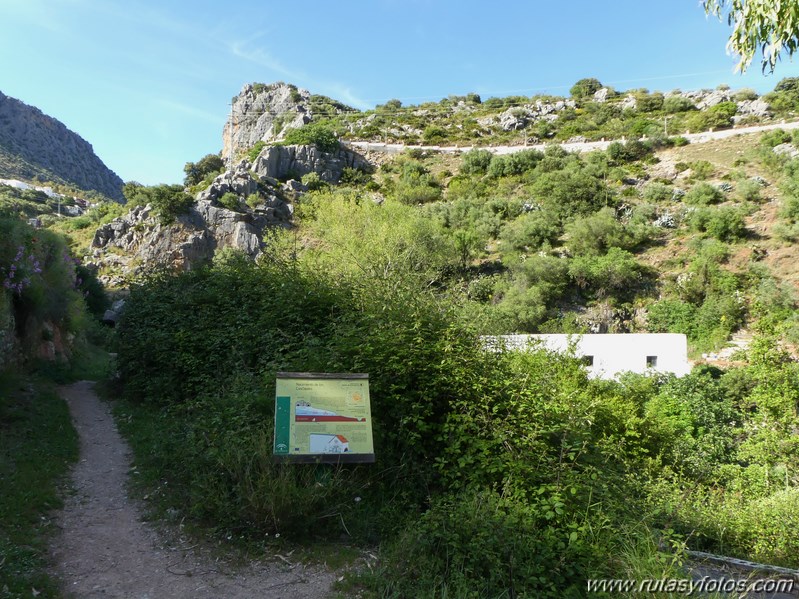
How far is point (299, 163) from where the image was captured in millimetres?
46750

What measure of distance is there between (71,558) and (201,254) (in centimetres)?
3079

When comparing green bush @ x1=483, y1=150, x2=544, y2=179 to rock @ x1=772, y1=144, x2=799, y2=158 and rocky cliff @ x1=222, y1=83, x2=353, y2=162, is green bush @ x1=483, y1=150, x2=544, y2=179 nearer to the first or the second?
rock @ x1=772, y1=144, x2=799, y2=158

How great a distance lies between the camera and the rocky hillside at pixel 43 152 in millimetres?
63219

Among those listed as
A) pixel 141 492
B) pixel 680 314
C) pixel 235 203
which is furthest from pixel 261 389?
pixel 235 203

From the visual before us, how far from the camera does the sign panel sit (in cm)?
470

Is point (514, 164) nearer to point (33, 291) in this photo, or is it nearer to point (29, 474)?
point (33, 291)

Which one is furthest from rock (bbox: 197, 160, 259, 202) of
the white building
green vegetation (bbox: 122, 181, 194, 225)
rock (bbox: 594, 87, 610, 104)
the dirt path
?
rock (bbox: 594, 87, 610, 104)

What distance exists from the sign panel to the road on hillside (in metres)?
50.2

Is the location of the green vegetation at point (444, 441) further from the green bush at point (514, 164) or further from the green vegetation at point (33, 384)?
the green bush at point (514, 164)

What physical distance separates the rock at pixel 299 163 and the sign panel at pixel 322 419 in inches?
1574

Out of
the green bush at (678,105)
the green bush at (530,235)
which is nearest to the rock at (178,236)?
the green bush at (530,235)

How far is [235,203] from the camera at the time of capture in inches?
1389

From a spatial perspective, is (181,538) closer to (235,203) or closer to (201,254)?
(201,254)

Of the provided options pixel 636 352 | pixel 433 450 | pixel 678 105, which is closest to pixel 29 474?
pixel 433 450
